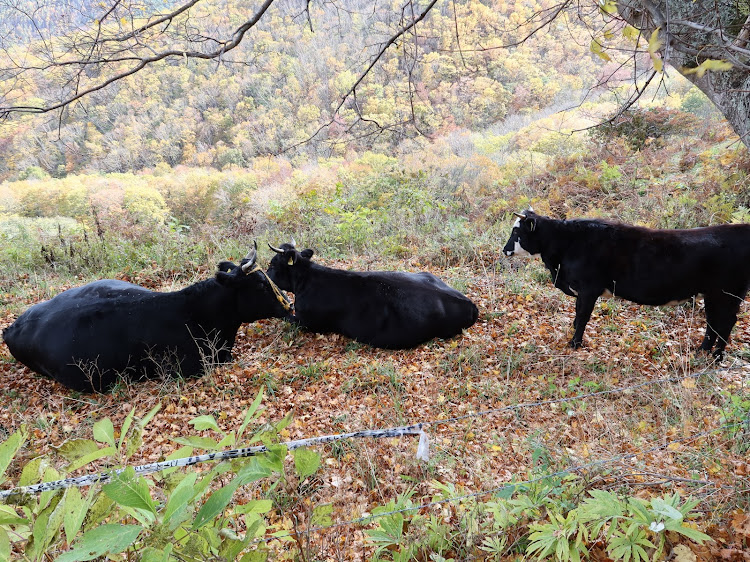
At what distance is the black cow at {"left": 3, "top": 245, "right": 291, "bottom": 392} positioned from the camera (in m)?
6.01

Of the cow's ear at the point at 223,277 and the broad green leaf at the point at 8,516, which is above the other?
the broad green leaf at the point at 8,516

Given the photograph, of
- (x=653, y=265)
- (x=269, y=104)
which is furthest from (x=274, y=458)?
(x=269, y=104)

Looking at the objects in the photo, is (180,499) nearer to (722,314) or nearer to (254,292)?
A: (254,292)

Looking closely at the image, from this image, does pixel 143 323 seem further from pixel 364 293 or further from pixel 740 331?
pixel 740 331

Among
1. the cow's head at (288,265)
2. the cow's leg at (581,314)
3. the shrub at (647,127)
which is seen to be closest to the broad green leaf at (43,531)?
the cow's leg at (581,314)

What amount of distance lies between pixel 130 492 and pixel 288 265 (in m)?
6.47

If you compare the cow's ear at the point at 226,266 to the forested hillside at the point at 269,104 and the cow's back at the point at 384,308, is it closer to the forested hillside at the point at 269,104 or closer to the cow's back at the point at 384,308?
the cow's back at the point at 384,308

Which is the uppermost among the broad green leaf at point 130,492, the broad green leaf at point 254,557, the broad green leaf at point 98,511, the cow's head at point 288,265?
the broad green leaf at point 130,492

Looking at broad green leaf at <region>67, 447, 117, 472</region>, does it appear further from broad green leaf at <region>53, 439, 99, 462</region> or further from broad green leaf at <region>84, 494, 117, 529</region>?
broad green leaf at <region>84, 494, 117, 529</region>

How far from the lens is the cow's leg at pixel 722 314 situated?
18.7 ft

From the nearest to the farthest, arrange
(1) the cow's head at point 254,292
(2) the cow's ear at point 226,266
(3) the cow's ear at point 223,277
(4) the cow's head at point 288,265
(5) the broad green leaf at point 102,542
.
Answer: (5) the broad green leaf at point 102,542
(3) the cow's ear at point 223,277
(1) the cow's head at point 254,292
(2) the cow's ear at point 226,266
(4) the cow's head at point 288,265

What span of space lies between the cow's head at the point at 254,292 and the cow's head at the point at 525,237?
135 inches

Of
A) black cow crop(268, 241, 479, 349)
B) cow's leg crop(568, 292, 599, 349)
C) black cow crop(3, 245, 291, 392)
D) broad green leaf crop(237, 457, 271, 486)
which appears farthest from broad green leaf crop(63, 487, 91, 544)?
cow's leg crop(568, 292, 599, 349)

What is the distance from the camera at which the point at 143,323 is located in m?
6.21
